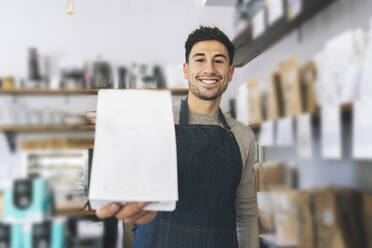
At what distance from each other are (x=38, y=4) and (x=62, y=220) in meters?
0.46

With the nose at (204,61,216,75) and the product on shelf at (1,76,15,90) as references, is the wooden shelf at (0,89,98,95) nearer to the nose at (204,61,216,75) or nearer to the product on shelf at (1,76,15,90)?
the product on shelf at (1,76,15,90)

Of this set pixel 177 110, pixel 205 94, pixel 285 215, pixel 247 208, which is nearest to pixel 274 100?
pixel 285 215

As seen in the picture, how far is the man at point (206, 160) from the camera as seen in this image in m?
0.70

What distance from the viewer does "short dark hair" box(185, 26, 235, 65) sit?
2.28ft

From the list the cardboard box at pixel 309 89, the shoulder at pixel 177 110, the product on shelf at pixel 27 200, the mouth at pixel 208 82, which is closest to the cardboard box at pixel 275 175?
the cardboard box at pixel 309 89

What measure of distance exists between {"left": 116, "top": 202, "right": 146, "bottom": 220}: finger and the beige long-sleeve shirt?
1.14 ft

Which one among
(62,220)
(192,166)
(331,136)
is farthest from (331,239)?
(62,220)

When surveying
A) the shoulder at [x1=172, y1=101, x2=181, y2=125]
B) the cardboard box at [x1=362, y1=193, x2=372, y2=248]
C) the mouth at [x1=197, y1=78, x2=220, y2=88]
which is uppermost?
the mouth at [x1=197, y1=78, x2=220, y2=88]

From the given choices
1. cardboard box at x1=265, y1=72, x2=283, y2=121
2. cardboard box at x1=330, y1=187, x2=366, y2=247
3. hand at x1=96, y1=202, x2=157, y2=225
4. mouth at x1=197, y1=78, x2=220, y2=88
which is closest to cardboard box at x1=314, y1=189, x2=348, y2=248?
cardboard box at x1=330, y1=187, x2=366, y2=247

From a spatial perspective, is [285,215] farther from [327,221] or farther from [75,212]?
[75,212]

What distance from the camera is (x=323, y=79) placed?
1.18ft

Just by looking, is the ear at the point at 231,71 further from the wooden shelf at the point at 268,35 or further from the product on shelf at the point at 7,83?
the product on shelf at the point at 7,83

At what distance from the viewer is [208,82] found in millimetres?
678

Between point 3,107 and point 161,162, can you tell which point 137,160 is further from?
point 3,107
